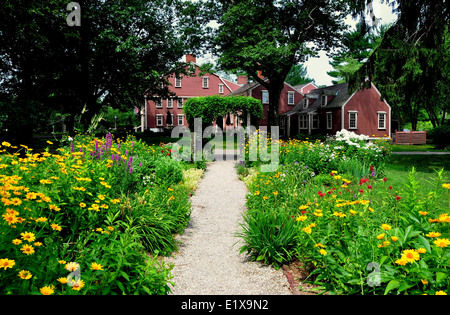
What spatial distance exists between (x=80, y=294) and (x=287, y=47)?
20956 mm

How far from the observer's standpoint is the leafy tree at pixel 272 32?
2189cm

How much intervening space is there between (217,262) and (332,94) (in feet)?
110

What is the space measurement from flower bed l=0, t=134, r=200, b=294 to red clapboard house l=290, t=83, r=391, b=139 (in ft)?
96.9

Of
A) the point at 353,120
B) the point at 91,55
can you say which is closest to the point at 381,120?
the point at 353,120

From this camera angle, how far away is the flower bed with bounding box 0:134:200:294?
2469 mm

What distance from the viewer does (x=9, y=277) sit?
7.88ft

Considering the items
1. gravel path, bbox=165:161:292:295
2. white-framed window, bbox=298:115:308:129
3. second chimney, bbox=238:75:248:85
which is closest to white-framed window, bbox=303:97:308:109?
white-framed window, bbox=298:115:308:129

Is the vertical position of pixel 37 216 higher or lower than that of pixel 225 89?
lower

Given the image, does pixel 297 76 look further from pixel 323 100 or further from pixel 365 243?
pixel 365 243

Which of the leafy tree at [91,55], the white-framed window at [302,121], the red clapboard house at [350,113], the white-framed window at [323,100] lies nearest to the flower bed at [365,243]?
the leafy tree at [91,55]

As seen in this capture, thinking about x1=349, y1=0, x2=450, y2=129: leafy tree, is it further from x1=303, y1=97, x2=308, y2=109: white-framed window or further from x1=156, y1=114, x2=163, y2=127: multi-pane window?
x1=156, y1=114, x2=163, y2=127: multi-pane window

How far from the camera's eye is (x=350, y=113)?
32812 millimetres

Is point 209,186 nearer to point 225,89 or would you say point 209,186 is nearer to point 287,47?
point 287,47

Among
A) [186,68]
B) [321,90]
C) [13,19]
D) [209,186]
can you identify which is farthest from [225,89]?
[209,186]
